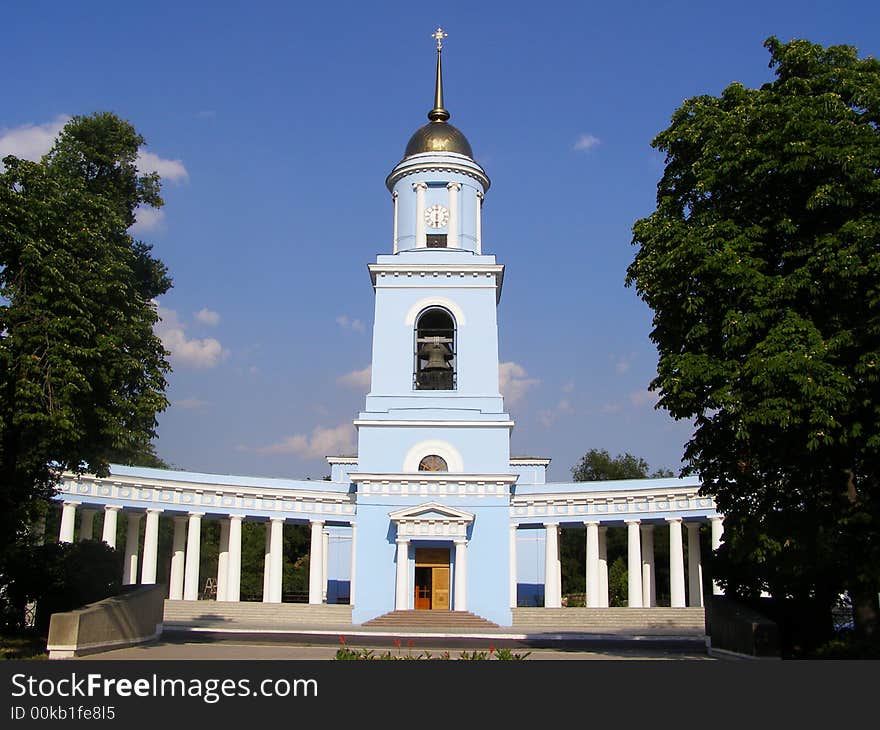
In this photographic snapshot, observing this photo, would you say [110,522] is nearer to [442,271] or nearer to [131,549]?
[131,549]

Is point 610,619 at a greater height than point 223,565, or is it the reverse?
point 223,565

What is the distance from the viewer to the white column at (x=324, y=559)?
1743 inches

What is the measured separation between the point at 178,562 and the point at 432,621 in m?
16.4

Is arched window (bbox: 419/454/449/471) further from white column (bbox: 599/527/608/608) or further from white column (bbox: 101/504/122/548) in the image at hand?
white column (bbox: 101/504/122/548)

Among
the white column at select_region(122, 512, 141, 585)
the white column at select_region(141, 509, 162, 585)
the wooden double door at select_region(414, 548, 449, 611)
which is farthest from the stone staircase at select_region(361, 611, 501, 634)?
the white column at select_region(122, 512, 141, 585)

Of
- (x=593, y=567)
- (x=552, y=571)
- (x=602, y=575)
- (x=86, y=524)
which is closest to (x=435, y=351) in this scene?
(x=552, y=571)

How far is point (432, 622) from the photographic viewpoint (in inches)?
1264

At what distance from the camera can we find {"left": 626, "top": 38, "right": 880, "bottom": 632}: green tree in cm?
1543

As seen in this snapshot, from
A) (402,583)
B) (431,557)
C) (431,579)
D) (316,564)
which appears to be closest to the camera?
(402,583)

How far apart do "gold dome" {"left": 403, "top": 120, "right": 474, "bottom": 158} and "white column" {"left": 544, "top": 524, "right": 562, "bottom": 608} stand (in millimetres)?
17992

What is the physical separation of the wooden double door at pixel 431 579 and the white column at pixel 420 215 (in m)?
12.9

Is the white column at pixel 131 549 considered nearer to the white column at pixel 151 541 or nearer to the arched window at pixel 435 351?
the white column at pixel 151 541
